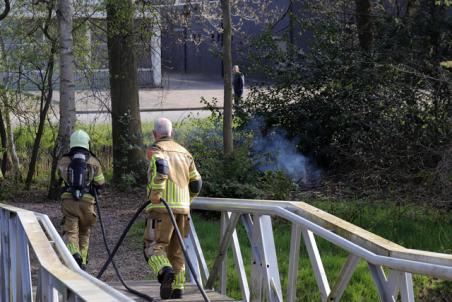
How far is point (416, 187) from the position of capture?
437 inches

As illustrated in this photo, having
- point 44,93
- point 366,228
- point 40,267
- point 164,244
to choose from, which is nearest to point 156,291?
point 164,244

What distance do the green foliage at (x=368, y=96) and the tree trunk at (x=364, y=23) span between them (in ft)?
0.52

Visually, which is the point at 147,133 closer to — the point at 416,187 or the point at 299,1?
the point at 299,1

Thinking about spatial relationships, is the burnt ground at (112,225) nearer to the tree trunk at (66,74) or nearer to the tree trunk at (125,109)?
the tree trunk at (125,109)

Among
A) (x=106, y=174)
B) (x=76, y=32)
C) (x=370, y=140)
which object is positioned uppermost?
(x=76, y=32)

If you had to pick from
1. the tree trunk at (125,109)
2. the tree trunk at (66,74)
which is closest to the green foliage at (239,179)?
the tree trunk at (66,74)

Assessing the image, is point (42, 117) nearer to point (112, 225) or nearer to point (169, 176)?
point (112, 225)

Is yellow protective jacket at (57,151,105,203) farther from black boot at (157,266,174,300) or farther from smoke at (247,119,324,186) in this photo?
smoke at (247,119,324,186)

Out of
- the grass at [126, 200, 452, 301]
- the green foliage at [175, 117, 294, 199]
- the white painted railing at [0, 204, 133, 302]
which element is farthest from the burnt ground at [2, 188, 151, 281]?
the white painted railing at [0, 204, 133, 302]

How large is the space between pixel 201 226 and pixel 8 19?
6385mm

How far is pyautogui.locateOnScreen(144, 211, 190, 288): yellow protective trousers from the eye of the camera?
7.10 metres

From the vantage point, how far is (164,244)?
23.5 ft

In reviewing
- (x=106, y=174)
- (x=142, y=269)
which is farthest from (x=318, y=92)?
(x=142, y=269)

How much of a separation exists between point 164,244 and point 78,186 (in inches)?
53.9
